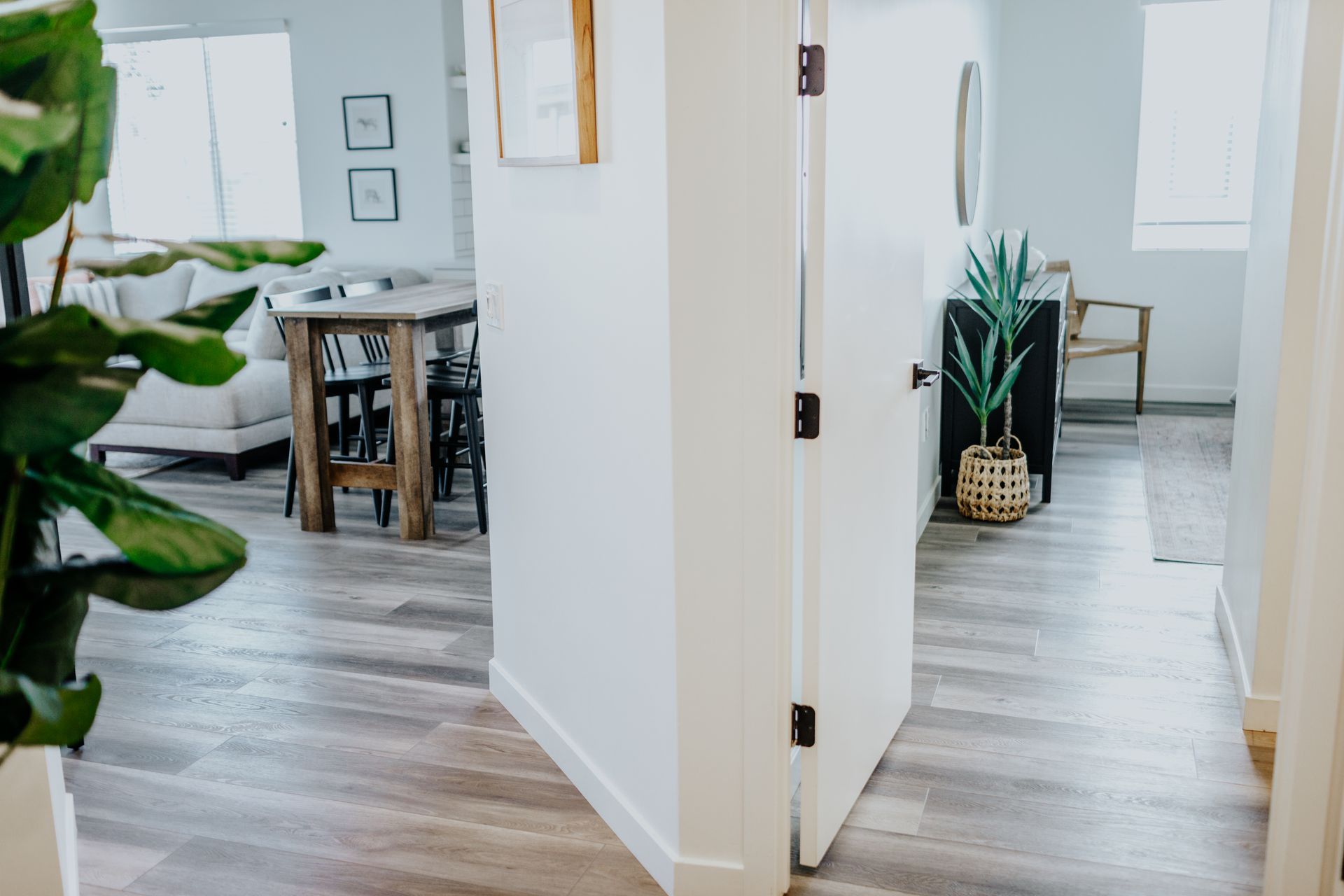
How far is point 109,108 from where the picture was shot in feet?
2.74

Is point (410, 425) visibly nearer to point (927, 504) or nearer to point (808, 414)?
point (927, 504)

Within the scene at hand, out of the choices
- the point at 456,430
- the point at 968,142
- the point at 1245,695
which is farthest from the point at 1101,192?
the point at 1245,695

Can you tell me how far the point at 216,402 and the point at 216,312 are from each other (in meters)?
4.72

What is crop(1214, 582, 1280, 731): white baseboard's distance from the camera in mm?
2707

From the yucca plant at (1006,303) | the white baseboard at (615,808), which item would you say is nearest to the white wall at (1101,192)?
the yucca plant at (1006,303)

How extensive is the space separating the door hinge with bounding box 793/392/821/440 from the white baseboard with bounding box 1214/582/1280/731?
134 cm

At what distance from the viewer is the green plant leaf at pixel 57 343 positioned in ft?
2.56

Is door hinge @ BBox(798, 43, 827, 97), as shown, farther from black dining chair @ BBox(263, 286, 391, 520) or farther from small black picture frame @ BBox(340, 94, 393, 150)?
small black picture frame @ BBox(340, 94, 393, 150)

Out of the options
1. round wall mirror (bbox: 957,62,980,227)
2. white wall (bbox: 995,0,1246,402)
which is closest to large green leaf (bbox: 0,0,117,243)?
round wall mirror (bbox: 957,62,980,227)

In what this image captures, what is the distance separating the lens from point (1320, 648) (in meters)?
1.72

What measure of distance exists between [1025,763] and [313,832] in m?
1.55

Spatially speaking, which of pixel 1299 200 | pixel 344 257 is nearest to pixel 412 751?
pixel 1299 200

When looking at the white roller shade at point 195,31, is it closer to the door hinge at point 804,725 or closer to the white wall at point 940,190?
the white wall at point 940,190

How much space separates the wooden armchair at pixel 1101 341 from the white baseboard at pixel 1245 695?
121 inches
